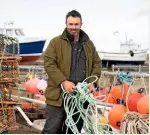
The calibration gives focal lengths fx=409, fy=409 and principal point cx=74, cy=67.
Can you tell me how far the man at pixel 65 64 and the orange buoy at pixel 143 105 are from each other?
1.11 meters

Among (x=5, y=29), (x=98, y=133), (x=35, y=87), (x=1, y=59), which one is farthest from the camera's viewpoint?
(x=5, y=29)

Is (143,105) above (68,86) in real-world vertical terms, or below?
below

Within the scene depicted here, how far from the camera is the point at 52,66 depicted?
147 inches

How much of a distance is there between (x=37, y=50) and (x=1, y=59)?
20497 mm

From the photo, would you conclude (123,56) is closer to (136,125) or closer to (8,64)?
(8,64)

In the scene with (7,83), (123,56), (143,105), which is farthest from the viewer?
(123,56)

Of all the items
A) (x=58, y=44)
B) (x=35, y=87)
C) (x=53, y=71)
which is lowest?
(x=35, y=87)

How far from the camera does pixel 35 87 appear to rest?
314 inches

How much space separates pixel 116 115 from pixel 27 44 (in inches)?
808

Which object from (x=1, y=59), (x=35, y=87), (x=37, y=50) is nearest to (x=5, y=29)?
(x=37, y=50)

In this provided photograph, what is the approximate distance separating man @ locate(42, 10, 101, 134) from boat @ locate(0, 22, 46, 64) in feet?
68.3

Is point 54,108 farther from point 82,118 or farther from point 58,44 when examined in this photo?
point 58,44

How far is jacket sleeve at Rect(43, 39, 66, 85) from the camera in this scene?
369cm

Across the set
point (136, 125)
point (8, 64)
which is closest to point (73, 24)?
point (136, 125)
